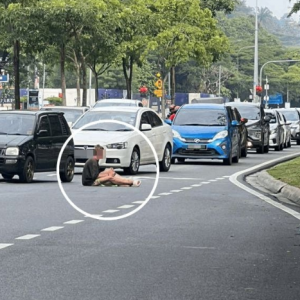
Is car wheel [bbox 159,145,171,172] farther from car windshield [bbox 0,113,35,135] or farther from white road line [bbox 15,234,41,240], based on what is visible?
white road line [bbox 15,234,41,240]

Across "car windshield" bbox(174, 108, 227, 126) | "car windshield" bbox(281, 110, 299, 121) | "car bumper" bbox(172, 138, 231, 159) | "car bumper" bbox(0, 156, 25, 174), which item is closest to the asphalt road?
"car bumper" bbox(0, 156, 25, 174)

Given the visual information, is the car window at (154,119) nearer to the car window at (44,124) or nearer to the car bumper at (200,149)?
the car bumper at (200,149)

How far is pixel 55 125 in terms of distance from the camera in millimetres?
25750

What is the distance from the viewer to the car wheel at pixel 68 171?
79.0 ft

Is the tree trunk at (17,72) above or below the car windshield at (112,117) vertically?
above

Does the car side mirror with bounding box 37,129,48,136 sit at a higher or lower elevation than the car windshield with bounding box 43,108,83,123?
lower

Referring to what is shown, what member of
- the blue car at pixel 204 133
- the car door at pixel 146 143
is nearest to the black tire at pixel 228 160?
the blue car at pixel 204 133

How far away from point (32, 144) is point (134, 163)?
11.9 feet

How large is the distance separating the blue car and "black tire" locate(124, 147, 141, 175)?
20.6ft

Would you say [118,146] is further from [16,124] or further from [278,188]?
[278,188]

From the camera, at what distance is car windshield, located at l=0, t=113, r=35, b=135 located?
2469cm

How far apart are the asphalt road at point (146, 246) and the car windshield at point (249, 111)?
23622 millimetres

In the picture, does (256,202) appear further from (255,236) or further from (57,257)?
(57,257)

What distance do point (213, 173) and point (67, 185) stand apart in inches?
299
